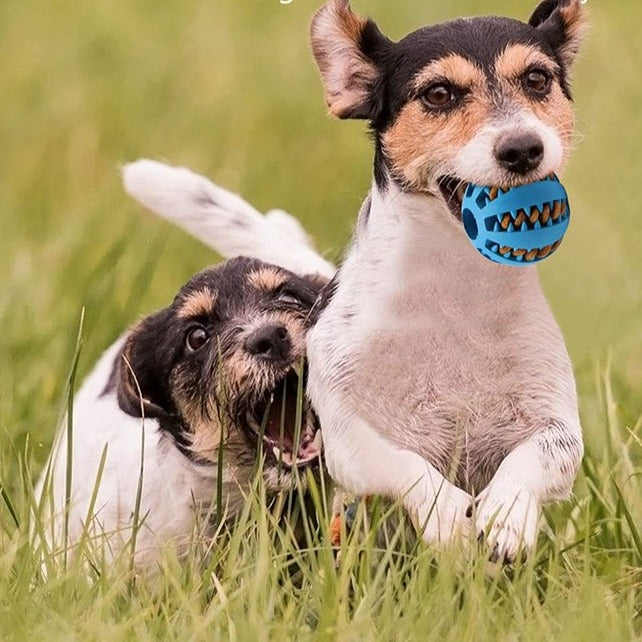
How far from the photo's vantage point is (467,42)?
15.1 feet

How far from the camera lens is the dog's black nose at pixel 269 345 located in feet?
17.0

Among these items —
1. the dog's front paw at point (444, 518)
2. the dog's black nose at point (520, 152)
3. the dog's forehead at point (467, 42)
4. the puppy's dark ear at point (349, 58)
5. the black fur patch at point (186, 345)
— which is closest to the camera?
the dog's black nose at point (520, 152)

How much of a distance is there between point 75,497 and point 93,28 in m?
5.70

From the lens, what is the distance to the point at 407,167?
4.63 m

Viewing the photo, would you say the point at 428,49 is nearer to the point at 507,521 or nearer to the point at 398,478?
the point at 398,478

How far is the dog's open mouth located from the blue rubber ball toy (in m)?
0.74

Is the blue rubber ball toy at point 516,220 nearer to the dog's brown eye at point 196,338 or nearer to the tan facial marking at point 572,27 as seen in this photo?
the tan facial marking at point 572,27

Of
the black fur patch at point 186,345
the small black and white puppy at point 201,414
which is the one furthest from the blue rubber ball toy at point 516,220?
the black fur patch at point 186,345

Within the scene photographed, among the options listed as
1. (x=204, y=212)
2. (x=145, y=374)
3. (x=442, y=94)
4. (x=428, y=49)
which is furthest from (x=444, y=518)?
(x=204, y=212)

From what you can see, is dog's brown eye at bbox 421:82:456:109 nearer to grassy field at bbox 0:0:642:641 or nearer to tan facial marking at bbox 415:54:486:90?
tan facial marking at bbox 415:54:486:90

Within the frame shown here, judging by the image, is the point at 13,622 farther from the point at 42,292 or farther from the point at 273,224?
the point at 42,292

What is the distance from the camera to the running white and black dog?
14.9 ft

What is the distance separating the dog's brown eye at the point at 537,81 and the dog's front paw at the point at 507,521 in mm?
932

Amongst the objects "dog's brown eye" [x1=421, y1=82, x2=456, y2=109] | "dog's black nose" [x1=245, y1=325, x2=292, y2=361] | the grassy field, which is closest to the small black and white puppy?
"dog's black nose" [x1=245, y1=325, x2=292, y2=361]
